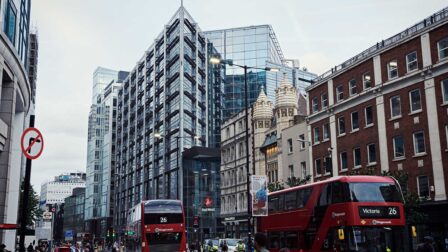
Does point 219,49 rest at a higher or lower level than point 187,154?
higher

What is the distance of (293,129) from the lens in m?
55.0

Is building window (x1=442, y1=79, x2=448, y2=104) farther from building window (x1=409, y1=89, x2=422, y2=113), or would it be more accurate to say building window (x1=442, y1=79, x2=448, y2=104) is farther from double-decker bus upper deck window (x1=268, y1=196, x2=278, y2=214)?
double-decker bus upper deck window (x1=268, y1=196, x2=278, y2=214)

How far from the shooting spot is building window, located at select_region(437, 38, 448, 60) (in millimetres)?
35469

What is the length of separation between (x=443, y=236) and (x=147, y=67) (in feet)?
278

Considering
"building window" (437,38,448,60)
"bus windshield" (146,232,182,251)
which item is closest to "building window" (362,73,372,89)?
"building window" (437,38,448,60)

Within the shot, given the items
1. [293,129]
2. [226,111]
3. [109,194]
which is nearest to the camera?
[293,129]

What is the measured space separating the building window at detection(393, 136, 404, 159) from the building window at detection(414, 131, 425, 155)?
1.42m

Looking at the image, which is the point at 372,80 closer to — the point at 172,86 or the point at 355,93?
the point at 355,93

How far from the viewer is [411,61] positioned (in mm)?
38250

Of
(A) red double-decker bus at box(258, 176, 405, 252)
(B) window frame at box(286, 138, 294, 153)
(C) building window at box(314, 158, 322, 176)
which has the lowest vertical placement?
(A) red double-decker bus at box(258, 176, 405, 252)

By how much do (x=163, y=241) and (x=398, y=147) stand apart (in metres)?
19.3

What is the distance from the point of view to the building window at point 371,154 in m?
41.7

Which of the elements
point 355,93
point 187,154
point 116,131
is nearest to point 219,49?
point 187,154

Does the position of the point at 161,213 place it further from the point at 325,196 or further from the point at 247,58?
the point at 247,58
